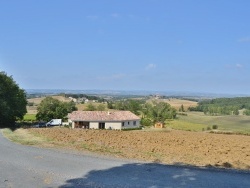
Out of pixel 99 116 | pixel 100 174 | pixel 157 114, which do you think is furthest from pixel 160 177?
pixel 157 114

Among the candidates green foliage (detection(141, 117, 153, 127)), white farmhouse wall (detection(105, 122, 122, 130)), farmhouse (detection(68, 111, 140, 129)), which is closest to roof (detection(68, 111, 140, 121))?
farmhouse (detection(68, 111, 140, 129))

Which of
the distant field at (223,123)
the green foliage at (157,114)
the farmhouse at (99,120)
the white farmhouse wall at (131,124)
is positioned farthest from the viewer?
the green foliage at (157,114)

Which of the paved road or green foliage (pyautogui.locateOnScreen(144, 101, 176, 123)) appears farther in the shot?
green foliage (pyautogui.locateOnScreen(144, 101, 176, 123))

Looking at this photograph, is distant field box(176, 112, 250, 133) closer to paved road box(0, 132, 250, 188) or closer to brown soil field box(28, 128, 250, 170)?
brown soil field box(28, 128, 250, 170)

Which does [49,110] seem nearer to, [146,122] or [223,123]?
[146,122]

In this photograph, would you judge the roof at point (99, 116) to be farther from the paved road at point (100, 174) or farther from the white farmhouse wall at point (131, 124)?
the paved road at point (100, 174)

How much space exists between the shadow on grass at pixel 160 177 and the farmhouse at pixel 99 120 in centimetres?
6368

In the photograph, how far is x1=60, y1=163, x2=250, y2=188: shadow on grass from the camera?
1515cm

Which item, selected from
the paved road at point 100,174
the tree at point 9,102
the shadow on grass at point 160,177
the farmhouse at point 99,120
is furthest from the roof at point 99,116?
the shadow on grass at point 160,177

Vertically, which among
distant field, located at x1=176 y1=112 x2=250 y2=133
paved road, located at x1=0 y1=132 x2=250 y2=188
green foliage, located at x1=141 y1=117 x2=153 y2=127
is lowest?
distant field, located at x1=176 y1=112 x2=250 y2=133

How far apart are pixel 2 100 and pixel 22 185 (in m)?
49.1

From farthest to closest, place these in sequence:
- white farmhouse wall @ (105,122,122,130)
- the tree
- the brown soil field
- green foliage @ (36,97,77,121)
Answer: green foliage @ (36,97,77,121), white farmhouse wall @ (105,122,122,130), the tree, the brown soil field

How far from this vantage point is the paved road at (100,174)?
15.3 metres

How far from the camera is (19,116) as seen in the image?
69750 millimetres
